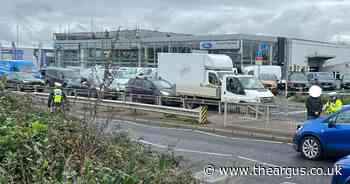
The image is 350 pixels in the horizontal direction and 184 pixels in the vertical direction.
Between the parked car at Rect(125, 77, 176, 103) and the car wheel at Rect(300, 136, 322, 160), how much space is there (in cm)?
1364

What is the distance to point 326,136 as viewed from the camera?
11.2 metres

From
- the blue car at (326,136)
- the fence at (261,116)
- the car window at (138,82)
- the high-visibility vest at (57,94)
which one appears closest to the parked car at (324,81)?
the car window at (138,82)

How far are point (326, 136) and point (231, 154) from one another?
231 cm

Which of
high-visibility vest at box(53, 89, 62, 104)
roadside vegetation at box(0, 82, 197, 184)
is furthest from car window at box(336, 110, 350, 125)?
high-visibility vest at box(53, 89, 62, 104)

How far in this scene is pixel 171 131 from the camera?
57.0ft

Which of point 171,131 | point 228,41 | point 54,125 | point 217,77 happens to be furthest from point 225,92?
point 228,41

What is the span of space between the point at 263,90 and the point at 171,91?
479cm

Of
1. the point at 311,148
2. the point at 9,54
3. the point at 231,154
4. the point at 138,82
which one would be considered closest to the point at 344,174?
the point at 311,148

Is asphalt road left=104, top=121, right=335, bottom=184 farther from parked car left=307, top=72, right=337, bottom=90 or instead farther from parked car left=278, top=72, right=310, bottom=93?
parked car left=307, top=72, right=337, bottom=90

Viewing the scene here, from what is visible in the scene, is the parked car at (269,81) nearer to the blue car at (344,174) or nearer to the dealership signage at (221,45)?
the dealership signage at (221,45)

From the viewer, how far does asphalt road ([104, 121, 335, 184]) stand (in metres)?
9.07

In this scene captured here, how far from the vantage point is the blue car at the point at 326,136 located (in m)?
10.9

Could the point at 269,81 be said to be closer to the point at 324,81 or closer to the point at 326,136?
the point at 324,81

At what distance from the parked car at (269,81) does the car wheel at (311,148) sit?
27.5 meters
